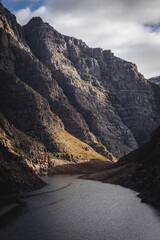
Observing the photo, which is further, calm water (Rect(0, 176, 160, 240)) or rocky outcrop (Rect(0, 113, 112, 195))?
rocky outcrop (Rect(0, 113, 112, 195))

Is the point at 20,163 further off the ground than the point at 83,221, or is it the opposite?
the point at 20,163

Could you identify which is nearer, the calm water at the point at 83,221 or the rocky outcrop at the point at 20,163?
the calm water at the point at 83,221

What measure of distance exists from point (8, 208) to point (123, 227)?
26.4 m

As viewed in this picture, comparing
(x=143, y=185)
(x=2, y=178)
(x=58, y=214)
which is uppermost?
(x=2, y=178)

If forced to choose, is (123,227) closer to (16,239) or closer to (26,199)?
(16,239)

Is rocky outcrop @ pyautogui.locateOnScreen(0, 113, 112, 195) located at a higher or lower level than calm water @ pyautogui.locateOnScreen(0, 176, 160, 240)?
higher

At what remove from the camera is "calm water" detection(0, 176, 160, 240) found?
41.4 metres

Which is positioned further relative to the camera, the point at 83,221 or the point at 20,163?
the point at 20,163

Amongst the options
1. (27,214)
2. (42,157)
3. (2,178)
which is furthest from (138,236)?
(42,157)

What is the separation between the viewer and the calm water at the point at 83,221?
136 feet

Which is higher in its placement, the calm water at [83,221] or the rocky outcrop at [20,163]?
the rocky outcrop at [20,163]

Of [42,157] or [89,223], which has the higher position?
[42,157]

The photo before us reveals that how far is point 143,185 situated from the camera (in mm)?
89688

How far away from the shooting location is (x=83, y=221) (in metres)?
50.0
